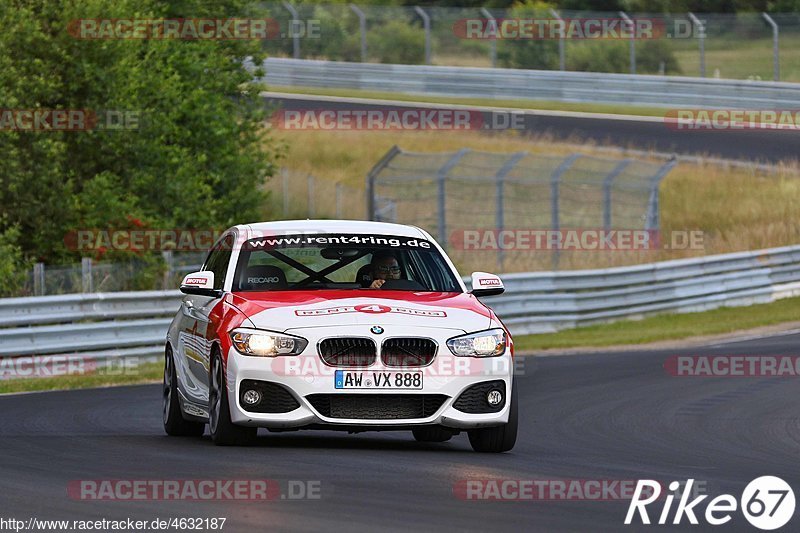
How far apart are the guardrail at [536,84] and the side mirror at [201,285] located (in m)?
30.7

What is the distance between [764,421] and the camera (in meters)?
13.7

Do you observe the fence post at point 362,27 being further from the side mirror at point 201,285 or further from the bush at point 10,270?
the side mirror at point 201,285

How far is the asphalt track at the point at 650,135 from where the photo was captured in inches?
1642

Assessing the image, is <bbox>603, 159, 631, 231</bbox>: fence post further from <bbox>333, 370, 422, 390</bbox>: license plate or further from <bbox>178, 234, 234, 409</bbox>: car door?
<bbox>333, 370, 422, 390</bbox>: license plate

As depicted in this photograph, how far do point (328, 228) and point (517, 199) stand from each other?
26081 mm

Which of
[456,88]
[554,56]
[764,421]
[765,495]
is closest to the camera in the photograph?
[765,495]

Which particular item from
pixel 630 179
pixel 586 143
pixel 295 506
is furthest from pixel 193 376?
pixel 586 143

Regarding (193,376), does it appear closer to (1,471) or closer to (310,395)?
(310,395)

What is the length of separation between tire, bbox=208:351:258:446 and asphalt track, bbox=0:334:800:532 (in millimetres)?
124

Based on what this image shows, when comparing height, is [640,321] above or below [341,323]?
below

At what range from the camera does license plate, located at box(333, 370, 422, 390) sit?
10.3 m

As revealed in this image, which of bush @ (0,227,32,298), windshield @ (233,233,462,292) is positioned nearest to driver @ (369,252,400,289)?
windshield @ (233,233,462,292)

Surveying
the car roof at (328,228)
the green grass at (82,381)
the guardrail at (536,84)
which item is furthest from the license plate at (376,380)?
the guardrail at (536,84)

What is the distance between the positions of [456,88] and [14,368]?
28.1 meters
